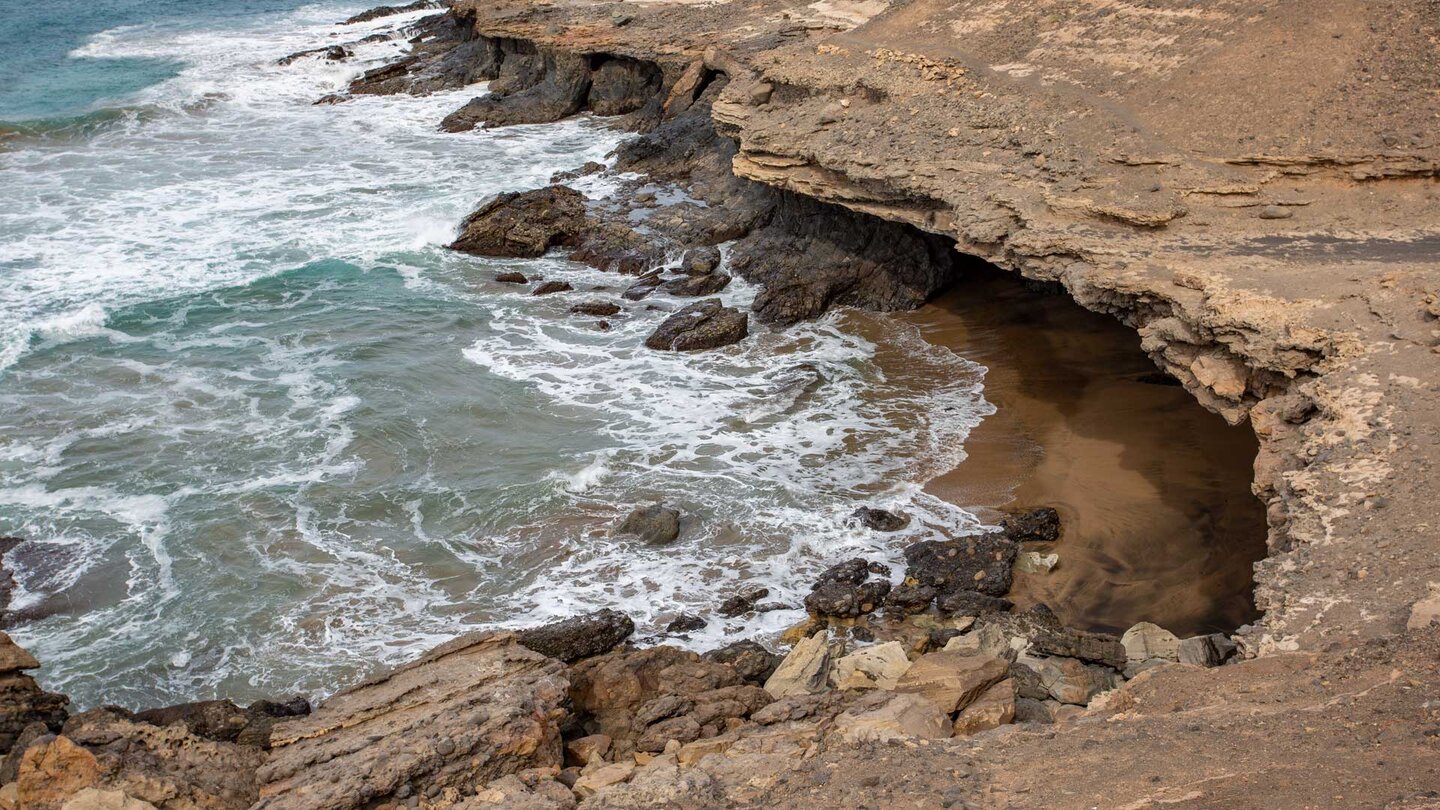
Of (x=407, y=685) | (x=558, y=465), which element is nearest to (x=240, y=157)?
(x=558, y=465)

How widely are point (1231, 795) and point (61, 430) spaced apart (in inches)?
586

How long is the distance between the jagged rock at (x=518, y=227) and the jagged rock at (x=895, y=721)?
47.8 ft

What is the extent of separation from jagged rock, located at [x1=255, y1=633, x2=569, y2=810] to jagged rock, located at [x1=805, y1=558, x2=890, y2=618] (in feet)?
10.1

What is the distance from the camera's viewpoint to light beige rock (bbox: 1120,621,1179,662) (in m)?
10.1

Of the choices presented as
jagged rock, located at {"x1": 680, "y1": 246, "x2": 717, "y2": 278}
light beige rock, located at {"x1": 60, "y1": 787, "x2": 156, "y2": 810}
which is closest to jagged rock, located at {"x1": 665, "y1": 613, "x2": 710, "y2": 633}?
light beige rock, located at {"x1": 60, "y1": 787, "x2": 156, "y2": 810}

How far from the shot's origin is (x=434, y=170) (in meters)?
26.2

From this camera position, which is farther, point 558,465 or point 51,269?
point 51,269

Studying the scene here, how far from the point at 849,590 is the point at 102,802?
674 centimetres

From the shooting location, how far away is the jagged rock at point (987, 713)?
28.2ft

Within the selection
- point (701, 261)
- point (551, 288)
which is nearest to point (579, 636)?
point (551, 288)

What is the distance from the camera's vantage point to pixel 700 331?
17594 mm

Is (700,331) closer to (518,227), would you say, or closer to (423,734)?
(518,227)

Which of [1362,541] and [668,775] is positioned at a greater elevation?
[1362,541]

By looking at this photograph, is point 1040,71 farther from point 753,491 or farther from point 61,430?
point 61,430
